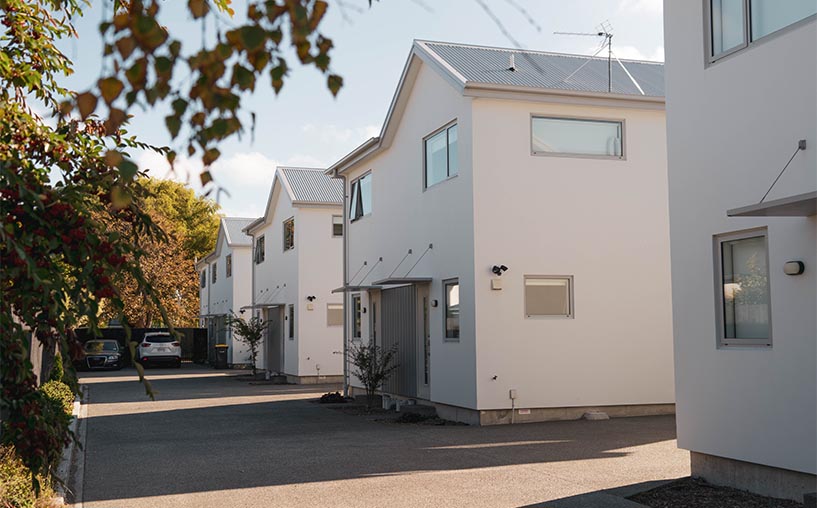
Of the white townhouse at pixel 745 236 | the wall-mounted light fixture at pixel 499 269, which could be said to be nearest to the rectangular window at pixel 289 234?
the wall-mounted light fixture at pixel 499 269

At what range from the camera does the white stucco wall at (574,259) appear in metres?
A: 16.0

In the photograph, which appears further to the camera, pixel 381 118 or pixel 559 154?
pixel 381 118

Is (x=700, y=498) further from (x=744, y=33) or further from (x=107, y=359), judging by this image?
(x=107, y=359)

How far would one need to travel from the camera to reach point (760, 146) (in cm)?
864

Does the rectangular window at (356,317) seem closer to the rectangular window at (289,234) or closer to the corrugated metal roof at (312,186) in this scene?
the corrugated metal roof at (312,186)

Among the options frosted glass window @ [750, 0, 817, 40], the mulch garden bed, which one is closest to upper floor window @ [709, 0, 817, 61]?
frosted glass window @ [750, 0, 817, 40]

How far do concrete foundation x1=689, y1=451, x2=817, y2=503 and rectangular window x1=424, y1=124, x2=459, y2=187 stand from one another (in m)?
8.54

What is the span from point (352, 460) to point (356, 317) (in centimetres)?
1152

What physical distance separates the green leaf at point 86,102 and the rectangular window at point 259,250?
33080 millimetres

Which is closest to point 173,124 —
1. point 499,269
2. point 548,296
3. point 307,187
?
point 499,269

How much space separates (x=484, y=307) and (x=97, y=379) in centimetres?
2136

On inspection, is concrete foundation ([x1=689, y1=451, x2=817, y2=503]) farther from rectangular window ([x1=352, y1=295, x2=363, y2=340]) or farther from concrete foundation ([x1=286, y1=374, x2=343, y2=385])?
concrete foundation ([x1=286, y1=374, x2=343, y2=385])

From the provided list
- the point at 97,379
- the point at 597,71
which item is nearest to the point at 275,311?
the point at 97,379

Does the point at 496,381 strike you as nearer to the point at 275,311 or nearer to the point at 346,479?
the point at 346,479
